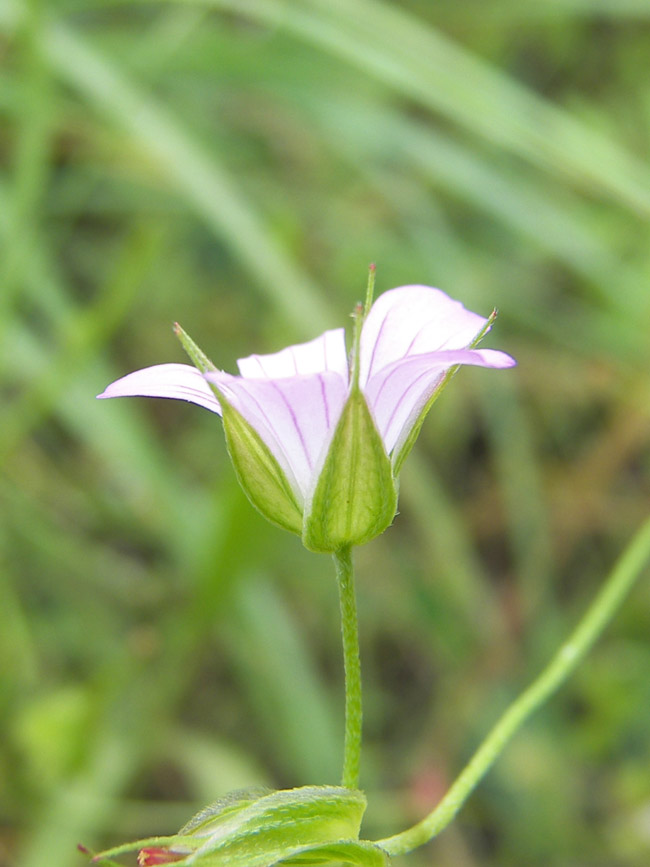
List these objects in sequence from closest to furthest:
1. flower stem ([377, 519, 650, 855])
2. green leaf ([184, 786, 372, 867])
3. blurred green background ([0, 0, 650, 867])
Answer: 1. green leaf ([184, 786, 372, 867])
2. flower stem ([377, 519, 650, 855])
3. blurred green background ([0, 0, 650, 867])

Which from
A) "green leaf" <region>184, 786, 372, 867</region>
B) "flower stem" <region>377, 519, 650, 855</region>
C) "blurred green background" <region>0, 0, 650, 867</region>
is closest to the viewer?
"green leaf" <region>184, 786, 372, 867</region>

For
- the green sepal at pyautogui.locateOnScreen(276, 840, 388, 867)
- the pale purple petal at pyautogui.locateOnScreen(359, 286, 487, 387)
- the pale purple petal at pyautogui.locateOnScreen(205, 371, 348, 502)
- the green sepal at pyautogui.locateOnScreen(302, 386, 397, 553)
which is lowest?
the green sepal at pyautogui.locateOnScreen(276, 840, 388, 867)

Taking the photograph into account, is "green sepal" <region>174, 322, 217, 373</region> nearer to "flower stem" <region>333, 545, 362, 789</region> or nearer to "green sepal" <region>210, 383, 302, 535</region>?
"green sepal" <region>210, 383, 302, 535</region>

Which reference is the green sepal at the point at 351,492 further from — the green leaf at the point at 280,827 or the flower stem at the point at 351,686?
the green leaf at the point at 280,827

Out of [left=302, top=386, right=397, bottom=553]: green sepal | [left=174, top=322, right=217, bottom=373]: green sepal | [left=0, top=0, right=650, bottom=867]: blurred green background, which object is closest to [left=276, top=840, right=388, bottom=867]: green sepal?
[left=302, top=386, right=397, bottom=553]: green sepal

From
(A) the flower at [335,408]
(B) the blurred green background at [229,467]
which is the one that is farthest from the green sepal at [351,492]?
(B) the blurred green background at [229,467]
